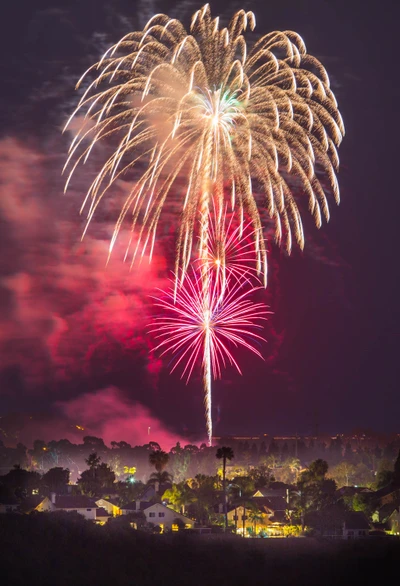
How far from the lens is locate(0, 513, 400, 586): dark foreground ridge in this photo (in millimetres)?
52531

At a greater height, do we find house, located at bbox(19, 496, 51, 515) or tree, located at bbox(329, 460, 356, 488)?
tree, located at bbox(329, 460, 356, 488)

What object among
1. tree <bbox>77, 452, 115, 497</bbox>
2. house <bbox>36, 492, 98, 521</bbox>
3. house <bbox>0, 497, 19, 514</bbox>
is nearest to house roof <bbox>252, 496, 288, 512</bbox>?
house <bbox>36, 492, 98, 521</bbox>

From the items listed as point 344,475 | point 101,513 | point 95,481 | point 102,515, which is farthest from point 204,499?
point 344,475

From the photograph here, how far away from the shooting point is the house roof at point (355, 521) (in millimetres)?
77438

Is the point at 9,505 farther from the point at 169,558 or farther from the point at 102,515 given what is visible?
the point at 169,558

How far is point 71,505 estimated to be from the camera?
285ft

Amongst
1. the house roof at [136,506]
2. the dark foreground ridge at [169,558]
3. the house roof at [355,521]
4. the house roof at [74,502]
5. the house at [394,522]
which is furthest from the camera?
the house roof at [136,506]

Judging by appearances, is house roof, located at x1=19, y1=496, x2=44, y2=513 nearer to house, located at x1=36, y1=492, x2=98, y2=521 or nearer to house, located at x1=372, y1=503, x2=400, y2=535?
house, located at x1=36, y1=492, x2=98, y2=521

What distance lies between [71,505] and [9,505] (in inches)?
345

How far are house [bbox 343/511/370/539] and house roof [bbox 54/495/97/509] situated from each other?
2230cm

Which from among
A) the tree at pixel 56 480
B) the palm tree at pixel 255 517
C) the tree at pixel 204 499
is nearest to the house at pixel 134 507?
the tree at pixel 204 499

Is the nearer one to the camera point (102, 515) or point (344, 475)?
point (102, 515)

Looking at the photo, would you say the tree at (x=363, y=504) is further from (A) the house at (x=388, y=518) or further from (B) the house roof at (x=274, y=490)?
(B) the house roof at (x=274, y=490)

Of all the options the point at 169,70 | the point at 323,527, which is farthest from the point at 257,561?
the point at 169,70
